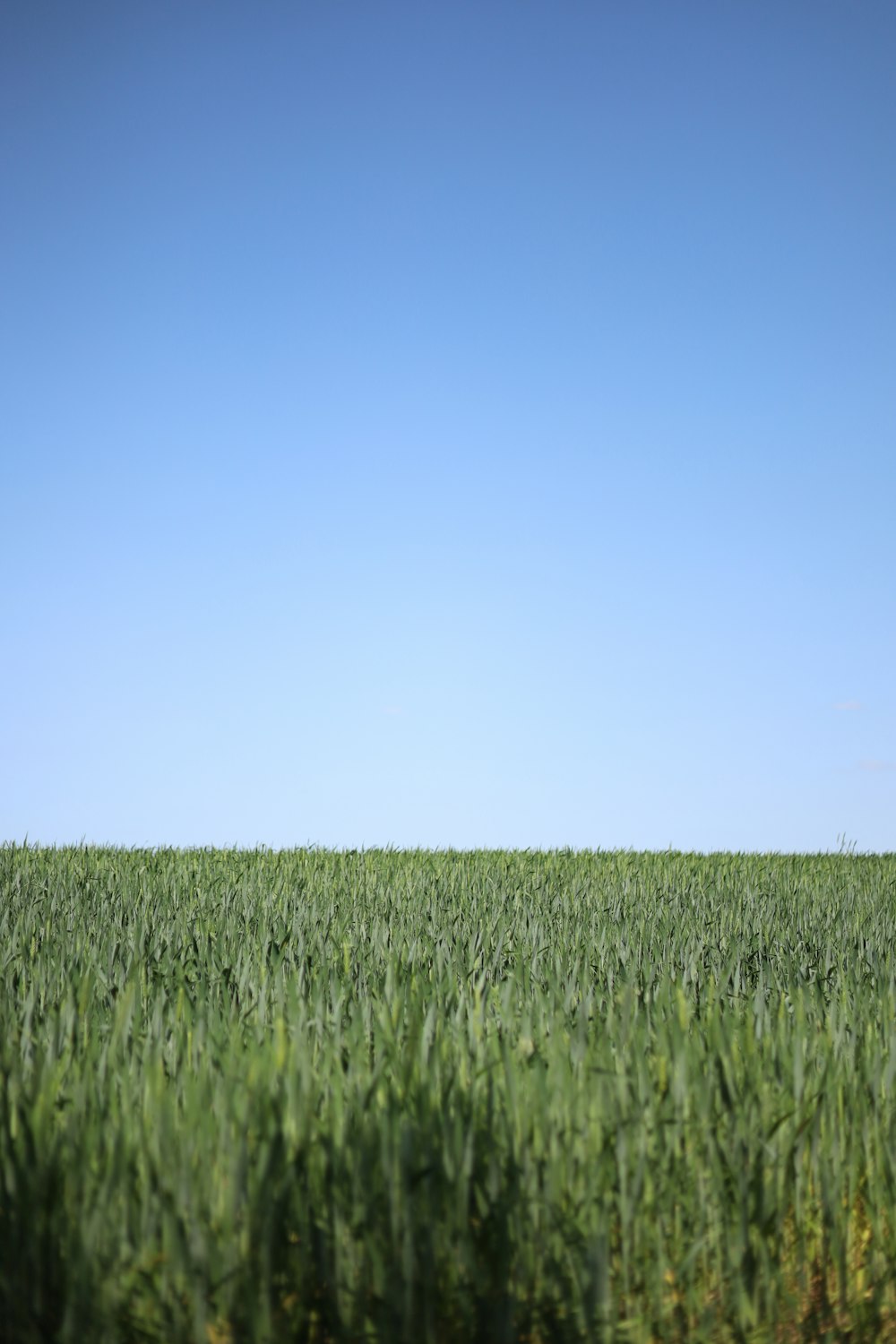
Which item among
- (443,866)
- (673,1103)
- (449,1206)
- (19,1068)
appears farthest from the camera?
(443,866)

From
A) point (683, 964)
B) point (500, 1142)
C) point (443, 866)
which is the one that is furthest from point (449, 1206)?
point (443, 866)

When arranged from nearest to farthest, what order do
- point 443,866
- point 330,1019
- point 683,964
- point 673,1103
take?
1. point 673,1103
2. point 330,1019
3. point 683,964
4. point 443,866

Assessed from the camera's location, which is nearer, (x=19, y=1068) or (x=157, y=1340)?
(x=157, y=1340)

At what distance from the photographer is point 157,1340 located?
211 cm

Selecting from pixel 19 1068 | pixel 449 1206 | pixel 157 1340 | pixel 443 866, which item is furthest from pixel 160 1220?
pixel 443 866

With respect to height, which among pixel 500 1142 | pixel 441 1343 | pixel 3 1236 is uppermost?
pixel 500 1142

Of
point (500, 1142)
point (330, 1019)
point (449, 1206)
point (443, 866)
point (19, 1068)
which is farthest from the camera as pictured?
point (443, 866)

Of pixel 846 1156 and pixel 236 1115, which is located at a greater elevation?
pixel 236 1115

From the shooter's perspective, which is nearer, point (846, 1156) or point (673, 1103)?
point (673, 1103)

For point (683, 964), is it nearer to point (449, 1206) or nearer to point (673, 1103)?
point (673, 1103)

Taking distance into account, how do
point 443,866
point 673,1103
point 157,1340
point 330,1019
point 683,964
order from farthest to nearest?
point 443,866, point 683,964, point 330,1019, point 673,1103, point 157,1340

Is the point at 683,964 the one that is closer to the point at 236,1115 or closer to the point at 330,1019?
the point at 330,1019

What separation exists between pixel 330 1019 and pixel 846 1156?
1589 mm

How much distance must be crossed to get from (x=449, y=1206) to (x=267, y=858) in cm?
1051
